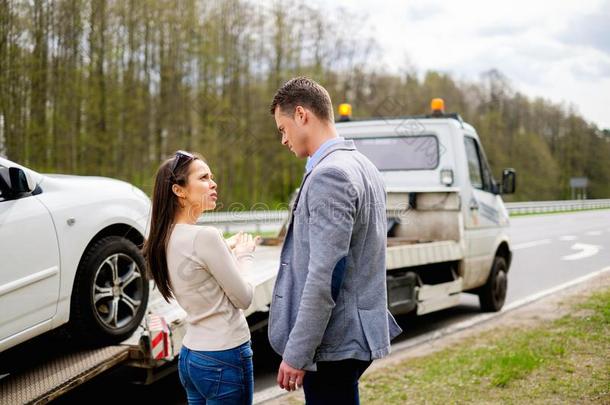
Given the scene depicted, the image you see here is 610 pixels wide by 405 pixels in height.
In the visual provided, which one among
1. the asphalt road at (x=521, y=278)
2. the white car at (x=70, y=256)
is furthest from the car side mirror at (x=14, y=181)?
the asphalt road at (x=521, y=278)

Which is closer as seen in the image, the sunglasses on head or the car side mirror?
the sunglasses on head

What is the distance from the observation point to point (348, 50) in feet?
94.6

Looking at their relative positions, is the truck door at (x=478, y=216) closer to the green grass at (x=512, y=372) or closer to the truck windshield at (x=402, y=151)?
the truck windshield at (x=402, y=151)

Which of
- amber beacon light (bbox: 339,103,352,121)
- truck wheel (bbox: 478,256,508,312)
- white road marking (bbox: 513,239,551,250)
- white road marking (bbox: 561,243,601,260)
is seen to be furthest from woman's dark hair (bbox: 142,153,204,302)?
white road marking (bbox: 513,239,551,250)

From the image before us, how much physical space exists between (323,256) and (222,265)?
51cm

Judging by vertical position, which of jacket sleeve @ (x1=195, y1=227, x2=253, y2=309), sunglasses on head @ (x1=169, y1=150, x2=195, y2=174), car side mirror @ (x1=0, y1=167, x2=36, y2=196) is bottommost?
jacket sleeve @ (x1=195, y1=227, x2=253, y2=309)

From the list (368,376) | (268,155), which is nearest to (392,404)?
(368,376)

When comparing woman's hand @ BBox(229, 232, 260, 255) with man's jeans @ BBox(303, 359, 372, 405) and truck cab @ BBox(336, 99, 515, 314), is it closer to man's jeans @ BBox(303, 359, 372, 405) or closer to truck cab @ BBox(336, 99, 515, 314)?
man's jeans @ BBox(303, 359, 372, 405)

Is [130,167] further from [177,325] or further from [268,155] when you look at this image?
[177,325]

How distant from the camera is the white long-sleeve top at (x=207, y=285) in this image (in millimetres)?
2600

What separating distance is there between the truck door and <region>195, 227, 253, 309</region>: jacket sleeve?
5561 millimetres

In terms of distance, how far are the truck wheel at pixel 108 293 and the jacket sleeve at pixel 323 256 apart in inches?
93.7

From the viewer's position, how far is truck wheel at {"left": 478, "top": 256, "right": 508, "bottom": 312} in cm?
867

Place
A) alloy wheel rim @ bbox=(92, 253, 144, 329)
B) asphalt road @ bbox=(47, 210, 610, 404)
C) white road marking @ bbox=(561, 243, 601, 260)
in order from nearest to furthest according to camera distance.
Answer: alloy wheel rim @ bbox=(92, 253, 144, 329) < asphalt road @ bbox=(47, 210, 610, 404) < white road marking @ bbox=(561, 243, 601, 260)
